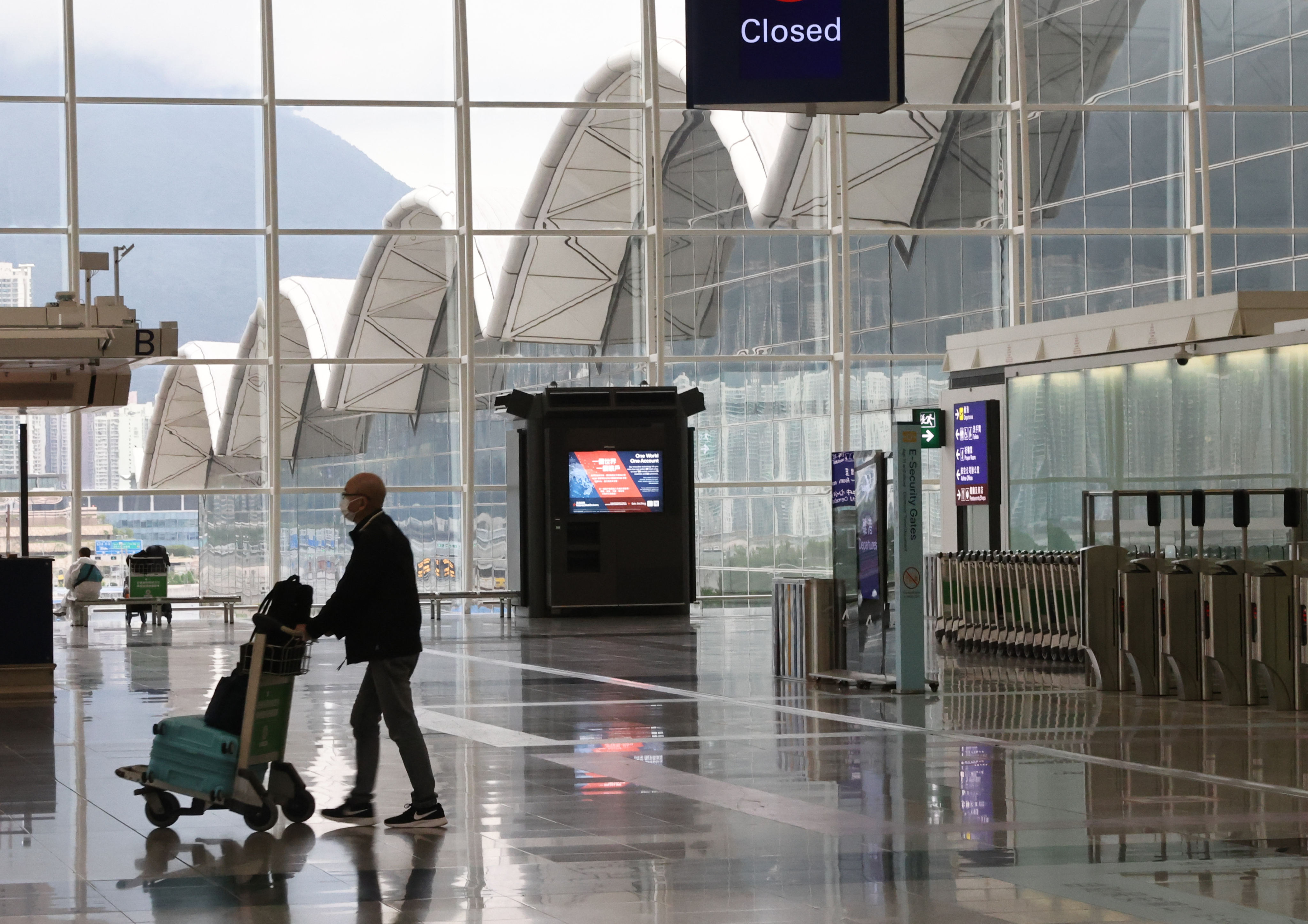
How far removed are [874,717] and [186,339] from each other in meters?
17.5

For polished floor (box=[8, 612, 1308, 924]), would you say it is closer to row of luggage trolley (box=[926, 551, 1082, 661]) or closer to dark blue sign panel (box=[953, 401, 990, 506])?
row of luggage trolley (box=[926, 551, 1082, 661])

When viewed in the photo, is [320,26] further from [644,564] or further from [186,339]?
[644,564]

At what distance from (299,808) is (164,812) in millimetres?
538

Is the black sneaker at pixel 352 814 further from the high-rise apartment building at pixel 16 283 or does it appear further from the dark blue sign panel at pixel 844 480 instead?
the high-rise apartment building at pixel 16 283

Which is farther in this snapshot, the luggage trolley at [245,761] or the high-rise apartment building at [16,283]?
the high-rise apartment building at [16,283]

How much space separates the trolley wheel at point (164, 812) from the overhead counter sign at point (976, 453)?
14.4 m

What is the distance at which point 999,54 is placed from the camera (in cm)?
2866

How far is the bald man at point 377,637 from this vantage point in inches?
290

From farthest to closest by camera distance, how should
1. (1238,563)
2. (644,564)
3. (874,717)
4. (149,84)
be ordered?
(149,84)
(644,564)
(1238,563)
(874,717)

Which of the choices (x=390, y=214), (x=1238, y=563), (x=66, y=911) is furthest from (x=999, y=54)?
(x=66, y=911)

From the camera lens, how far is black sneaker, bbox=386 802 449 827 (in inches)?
283

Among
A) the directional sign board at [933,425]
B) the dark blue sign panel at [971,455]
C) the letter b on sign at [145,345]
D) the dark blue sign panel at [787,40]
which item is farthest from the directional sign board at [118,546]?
the dark blue sign panel at [787,40]

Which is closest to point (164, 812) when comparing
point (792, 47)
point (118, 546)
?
point (792, 47)

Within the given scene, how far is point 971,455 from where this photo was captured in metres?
20.8
